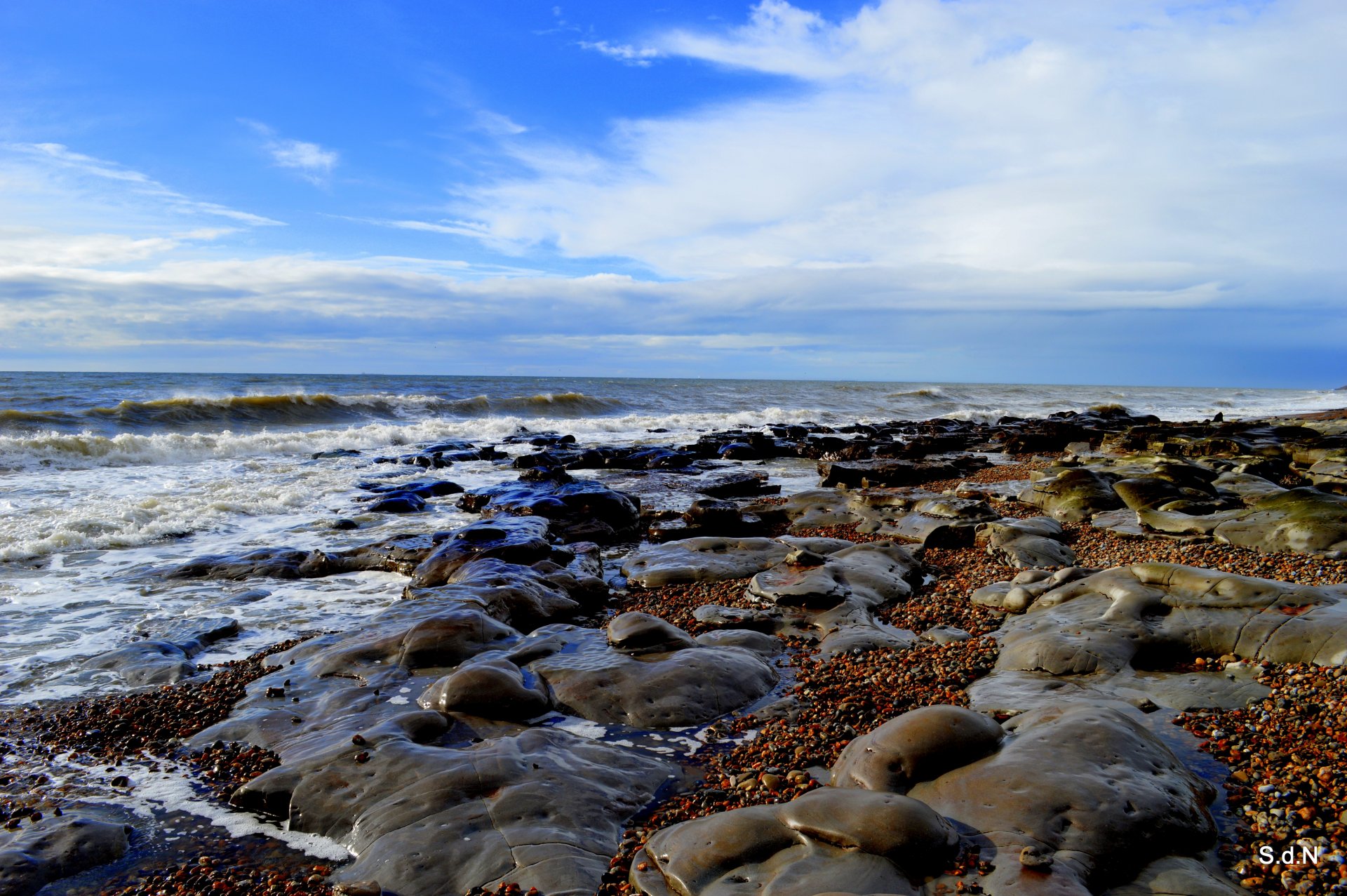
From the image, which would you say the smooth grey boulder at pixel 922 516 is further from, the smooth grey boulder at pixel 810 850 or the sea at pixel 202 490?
the smooth grey boulder at pixel 810 850

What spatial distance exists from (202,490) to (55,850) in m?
13.4

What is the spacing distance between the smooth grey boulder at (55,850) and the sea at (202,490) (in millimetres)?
2433

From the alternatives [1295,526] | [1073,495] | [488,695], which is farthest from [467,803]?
[1073,495]

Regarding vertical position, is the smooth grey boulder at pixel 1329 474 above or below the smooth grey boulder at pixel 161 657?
above

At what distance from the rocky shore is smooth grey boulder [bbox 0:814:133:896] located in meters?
0.02

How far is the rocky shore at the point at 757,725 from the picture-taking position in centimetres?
350

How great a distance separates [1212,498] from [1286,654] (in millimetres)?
6473

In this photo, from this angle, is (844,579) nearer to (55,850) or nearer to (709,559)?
(709,559)

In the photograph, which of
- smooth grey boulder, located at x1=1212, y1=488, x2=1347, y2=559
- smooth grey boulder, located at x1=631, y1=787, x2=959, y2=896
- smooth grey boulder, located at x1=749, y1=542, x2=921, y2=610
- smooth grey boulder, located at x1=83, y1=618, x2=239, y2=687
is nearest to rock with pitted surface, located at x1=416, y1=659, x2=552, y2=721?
smooth grey boulder, located at x1=631, y1=787, x2=959, y2=896

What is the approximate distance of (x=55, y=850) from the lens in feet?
13.0

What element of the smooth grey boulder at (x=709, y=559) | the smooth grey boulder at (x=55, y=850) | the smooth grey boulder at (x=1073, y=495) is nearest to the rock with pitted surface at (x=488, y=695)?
the smooth grey boulder at (x=55, y=850)

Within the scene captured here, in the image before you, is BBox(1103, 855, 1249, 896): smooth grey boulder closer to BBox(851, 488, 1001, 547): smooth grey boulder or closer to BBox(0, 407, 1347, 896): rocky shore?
BBox(0, 407, 1347, 896): rocky shore

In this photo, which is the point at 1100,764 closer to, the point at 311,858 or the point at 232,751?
the point at 311,858

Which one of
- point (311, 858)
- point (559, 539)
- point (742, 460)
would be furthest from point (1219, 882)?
point (742, 460)
